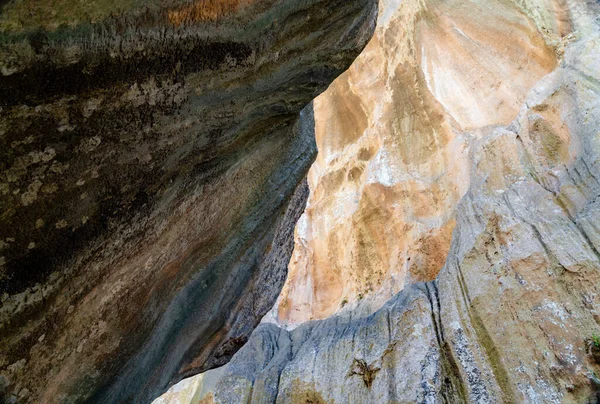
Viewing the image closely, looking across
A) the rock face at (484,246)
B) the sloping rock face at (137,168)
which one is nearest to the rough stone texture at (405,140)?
the rock face at (484,246)

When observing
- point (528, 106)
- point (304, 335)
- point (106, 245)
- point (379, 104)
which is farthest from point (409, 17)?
point (106, 245)

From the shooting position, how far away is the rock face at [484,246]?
568 cm

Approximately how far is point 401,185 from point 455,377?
18.5 ft

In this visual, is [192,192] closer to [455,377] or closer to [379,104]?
[455,377]

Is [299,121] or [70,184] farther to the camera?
[299,121]

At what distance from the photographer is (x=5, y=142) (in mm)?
2807

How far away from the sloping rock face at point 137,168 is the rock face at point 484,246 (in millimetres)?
2320

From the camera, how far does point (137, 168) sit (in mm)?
3916

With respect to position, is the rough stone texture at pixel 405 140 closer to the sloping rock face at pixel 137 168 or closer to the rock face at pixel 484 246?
the rock face at pixel 484 246

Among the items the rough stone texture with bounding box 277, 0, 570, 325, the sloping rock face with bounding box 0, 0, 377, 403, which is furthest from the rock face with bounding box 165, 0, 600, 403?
the sloping rock face with bounding box 0, 0, 377, 403

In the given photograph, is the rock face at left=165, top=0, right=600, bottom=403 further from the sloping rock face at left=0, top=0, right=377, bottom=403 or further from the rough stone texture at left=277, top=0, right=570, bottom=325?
the sloping rock face at left=0, top=0, right=377, bottom=403

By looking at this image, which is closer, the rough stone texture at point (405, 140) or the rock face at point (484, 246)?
the rock face at point (484, 246)

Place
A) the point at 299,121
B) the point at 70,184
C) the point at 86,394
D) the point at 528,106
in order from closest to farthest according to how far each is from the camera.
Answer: the point at 70,184 → the point at 86,394 → the point at 299,121 → the point at 528,106

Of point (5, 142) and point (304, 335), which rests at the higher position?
point (5, 142)
